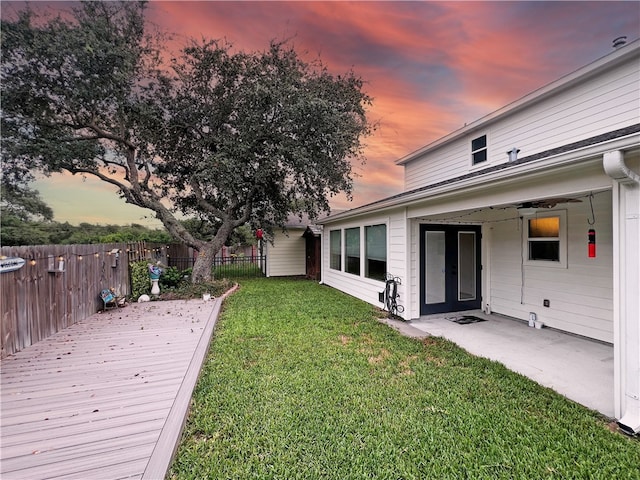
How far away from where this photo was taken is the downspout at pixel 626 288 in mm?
2490

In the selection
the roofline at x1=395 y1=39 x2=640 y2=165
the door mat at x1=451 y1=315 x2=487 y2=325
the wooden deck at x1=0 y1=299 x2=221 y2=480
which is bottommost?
the door mat at x1=451 y1=315 x2=487 y2=325

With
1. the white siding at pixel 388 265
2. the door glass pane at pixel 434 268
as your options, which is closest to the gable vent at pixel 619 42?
the door glass pane at pixel 434 268

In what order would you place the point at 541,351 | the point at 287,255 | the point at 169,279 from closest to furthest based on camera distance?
the point at 541,351, the point at 169,279, the point at 287,255

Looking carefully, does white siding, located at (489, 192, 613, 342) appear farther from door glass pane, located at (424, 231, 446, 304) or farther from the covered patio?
door glass pane, located at (424, 231, 446, 304)

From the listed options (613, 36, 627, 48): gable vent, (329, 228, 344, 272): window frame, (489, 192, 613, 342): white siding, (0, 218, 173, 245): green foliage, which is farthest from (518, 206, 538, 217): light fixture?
(0, 218, 173, 245): green foliage

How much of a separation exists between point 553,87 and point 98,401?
383 inches

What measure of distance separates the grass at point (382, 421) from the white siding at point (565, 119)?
18.2ft

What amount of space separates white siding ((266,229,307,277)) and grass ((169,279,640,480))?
9983 millimetres

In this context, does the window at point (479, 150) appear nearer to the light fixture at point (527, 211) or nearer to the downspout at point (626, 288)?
the light fixture at point (527, 211)

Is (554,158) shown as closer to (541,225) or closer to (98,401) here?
(541,225)

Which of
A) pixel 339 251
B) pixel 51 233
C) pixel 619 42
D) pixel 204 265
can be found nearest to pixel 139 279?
pixel 204 265

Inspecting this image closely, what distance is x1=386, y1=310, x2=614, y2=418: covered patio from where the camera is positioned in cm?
327

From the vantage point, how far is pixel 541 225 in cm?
557

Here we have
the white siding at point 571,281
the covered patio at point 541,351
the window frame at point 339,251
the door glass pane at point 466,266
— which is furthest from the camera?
the window frame at point 339,251
